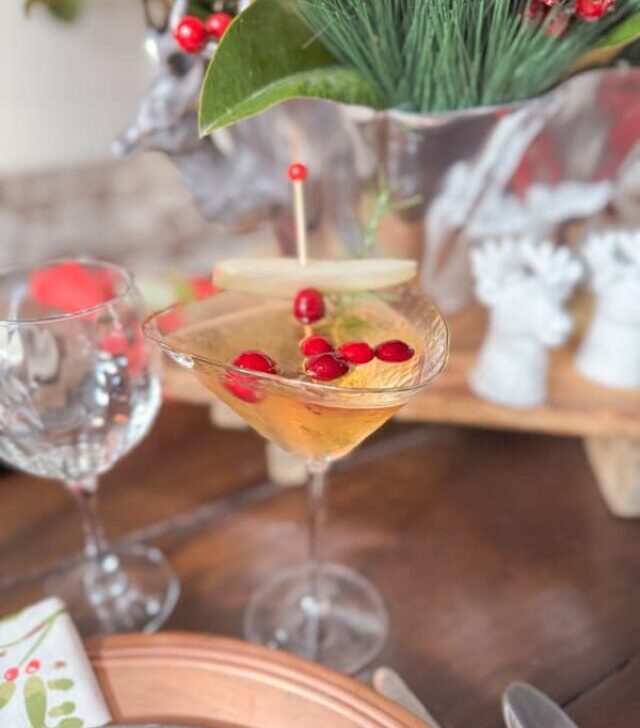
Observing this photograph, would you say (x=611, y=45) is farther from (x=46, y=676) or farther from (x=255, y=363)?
(x=46, y=676)

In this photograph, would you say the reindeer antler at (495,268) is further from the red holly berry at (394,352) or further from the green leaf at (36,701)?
the green leaf at (36,701)

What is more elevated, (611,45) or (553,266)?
(611,45)

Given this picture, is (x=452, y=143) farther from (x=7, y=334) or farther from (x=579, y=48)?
(x=7, y=334)

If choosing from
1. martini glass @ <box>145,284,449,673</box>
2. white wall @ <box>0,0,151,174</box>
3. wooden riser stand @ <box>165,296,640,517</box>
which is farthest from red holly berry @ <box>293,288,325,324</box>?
white wall @ <box>0,0,151,174</box>

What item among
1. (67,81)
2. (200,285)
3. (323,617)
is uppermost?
(67,81)

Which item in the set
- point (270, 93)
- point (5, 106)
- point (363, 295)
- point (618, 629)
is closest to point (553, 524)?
point (618, 629)

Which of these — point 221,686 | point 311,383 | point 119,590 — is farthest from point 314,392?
point 119,590

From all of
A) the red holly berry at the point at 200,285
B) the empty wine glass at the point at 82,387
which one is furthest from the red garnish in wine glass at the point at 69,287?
the red holly berry at the point at 200,285

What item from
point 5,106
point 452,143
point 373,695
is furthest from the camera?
point 5,106
